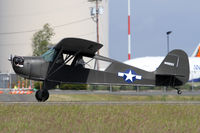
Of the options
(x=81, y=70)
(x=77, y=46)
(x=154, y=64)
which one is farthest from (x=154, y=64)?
(x=77, y=46)

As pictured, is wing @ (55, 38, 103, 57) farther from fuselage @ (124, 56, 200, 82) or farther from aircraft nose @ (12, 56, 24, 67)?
fuselage @ (124, 56, 200, 82)

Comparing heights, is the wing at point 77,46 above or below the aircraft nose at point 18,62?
above

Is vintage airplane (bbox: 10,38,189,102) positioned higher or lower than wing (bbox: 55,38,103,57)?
lower

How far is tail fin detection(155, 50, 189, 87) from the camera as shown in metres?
17.9

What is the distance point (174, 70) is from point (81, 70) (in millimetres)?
4287

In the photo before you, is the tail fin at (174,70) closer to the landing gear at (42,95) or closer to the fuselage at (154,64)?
the landing gear at (42,95)

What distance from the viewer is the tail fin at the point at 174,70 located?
1789cm

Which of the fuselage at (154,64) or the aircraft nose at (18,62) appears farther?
the fuselage at (154,64)

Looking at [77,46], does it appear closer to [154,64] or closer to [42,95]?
[42,95]

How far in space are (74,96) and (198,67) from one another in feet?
97.2

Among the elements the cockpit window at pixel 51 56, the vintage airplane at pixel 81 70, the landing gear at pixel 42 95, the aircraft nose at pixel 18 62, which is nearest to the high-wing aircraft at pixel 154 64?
the vintage airplane at pixel 81 70

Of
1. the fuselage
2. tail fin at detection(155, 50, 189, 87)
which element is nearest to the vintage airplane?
tail fin at detection(155, 50, 189, 87)

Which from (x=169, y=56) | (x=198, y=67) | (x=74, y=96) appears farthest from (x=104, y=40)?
(x=169, y=56)

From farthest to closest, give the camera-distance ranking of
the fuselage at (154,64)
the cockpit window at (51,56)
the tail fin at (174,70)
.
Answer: the fuselage at (154,64)
the tail fin at (174,70)
the cockpit window at (51,56)
